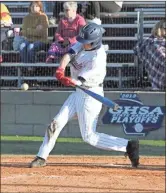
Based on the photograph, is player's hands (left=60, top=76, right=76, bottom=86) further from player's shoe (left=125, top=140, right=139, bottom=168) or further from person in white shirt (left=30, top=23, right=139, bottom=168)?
player's shoe (left=125, top=140, right=139, bottom=168)

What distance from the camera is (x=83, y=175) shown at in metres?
8.88

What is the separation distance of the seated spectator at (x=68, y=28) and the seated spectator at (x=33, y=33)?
0.45 metres

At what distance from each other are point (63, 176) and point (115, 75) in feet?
17.2

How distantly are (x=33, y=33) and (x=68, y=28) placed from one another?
0.94 m

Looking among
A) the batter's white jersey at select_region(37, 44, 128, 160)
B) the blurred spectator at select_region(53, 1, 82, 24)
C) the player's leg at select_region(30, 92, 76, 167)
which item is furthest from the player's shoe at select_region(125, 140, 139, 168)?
the blurred spectator at select_region(53, 1, 82, 24)

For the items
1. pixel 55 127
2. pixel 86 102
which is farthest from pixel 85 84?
Result: pixel 55 127

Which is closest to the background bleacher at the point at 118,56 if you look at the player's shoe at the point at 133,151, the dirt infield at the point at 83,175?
the dirt infield at the point at 83,175

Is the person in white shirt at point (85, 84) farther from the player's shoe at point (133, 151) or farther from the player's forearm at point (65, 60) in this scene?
the player's shoe at point (133, 151)

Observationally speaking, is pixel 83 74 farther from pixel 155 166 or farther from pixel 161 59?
pixel 161 59

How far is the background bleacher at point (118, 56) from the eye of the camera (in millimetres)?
13695

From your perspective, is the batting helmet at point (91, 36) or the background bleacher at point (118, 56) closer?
the batting helmet at point (91, 36)

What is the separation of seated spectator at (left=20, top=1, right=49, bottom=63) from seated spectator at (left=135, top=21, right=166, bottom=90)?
1856 mm

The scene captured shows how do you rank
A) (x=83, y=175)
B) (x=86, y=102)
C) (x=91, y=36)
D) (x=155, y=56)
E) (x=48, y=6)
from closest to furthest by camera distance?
(x=83, y=175)
(x=91, y=36)
(x=86, y=102)
(x=155, y=56)
(x=48, y=6)

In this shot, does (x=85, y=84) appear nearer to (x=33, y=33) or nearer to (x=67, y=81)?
(x=67, y=81)
